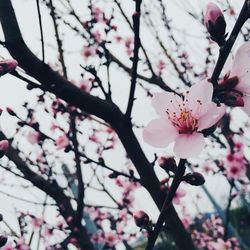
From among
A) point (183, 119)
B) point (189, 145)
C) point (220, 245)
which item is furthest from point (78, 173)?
point (220, 245)

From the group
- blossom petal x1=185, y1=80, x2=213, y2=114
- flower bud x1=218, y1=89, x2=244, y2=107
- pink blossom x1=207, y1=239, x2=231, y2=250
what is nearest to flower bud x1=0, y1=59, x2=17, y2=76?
blossom petal x1=185, y1=80, x2=213, y2=114

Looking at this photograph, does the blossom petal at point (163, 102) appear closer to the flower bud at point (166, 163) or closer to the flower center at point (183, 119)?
the flower center at point (183, 119)

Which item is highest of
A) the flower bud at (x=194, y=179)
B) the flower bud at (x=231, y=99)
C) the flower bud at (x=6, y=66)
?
the flower bud at (x=6, y=66)

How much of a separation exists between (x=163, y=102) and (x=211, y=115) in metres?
0.24

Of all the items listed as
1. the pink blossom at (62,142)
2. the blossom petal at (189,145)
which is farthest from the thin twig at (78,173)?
the blossom petal at (189,145)

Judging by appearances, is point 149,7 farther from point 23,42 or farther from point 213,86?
point 213,86

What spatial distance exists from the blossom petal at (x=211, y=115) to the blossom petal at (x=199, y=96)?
0.02 metres

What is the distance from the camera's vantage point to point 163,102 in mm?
1396

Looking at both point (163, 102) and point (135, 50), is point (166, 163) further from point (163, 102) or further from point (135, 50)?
point (135, 50)

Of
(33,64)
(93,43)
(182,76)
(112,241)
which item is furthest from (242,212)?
(33,64)

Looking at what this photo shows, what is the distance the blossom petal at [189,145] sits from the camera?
1208 mm

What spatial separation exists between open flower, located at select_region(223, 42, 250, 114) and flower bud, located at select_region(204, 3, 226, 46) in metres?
0.10

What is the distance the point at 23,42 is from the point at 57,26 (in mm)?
1419

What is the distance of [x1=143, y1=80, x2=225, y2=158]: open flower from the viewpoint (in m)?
1.21
